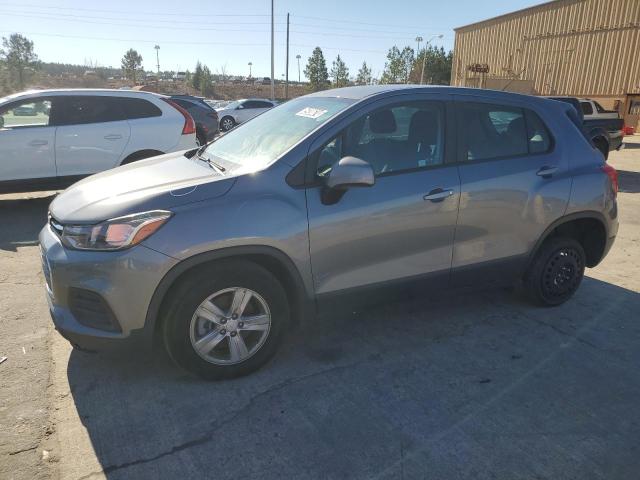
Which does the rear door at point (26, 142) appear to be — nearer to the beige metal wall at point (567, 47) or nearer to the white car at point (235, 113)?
the white car at point (235, 113)

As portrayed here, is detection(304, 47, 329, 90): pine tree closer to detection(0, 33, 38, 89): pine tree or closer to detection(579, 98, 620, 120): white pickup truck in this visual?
detection(0, 33, 38, 89): pine tree

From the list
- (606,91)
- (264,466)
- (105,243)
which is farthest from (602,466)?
(606,91)

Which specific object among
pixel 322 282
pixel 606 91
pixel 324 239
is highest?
pixel 606 91

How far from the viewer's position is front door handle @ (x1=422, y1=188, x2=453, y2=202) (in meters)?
3.35

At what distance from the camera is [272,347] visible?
123 inches

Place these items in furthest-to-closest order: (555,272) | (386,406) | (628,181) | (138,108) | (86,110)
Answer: (628,181) → (138,108) → (86,110) → (555,272) → (386,406)

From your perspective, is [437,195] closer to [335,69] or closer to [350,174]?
[350,174]

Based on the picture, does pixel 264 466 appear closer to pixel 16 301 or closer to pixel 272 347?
pixel 272 347

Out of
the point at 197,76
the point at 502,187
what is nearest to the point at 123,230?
the point at 502,187

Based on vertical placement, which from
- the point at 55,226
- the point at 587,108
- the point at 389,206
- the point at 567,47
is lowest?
the point at 55,226

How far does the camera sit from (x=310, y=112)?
3537 mm

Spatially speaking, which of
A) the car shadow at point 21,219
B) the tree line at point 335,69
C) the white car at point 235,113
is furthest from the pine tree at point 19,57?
the car shadow at point 21,219

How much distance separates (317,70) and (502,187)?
184ft

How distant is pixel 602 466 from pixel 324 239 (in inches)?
74.3
